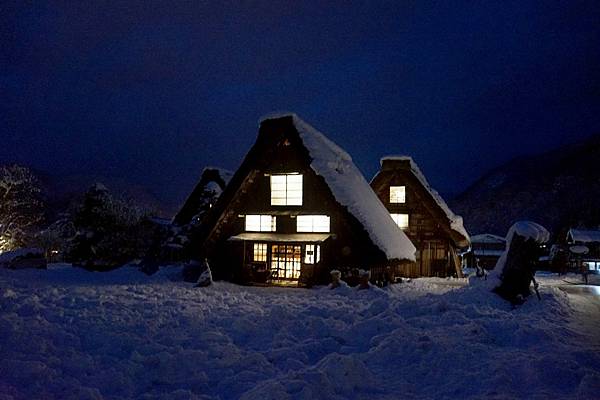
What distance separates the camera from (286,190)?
736 inches

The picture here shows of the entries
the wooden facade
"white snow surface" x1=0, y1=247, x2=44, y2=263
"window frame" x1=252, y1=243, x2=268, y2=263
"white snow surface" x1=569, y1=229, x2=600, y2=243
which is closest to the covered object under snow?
"window frame" x1=252, y1=243, x2=268, y2=263

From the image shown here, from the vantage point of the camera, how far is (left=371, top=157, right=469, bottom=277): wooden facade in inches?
949

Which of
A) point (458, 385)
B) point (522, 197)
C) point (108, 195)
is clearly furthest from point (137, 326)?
point (522, 197)

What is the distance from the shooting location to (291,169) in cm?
1841

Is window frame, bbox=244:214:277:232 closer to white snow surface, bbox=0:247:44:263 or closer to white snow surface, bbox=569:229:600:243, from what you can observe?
white snow surface, bbox=0:247:44:263

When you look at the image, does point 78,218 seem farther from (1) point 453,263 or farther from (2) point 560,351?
(2) point 560,351

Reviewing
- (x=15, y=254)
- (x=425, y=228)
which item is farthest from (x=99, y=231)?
(x=425, y=228)

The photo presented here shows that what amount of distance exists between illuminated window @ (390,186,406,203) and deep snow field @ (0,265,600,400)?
47.2ft

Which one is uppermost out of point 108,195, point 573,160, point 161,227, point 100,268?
point 573,160

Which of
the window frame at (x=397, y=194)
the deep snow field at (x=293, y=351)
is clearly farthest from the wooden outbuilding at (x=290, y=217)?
the deep snow field at (x=293, y=351)

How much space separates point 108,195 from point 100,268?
15.1 feet

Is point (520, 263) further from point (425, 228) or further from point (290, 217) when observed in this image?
point (425, 228)

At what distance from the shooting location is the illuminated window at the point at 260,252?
1928 centimetres

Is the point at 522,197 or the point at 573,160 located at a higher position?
the point at 573,160
